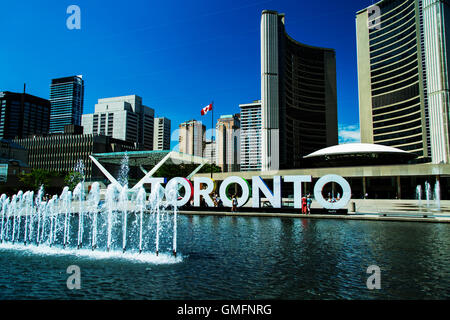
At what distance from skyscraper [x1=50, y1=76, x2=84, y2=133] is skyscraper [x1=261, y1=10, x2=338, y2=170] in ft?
466

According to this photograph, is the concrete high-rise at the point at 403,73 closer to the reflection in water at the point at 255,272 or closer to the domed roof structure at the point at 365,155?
the domed roof structure at the point at 365,155

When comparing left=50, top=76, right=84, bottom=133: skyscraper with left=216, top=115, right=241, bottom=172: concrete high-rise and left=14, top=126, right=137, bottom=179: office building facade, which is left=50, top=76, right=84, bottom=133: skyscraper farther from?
left=216, top=115, right=241, bottom=172: concrete high-rise

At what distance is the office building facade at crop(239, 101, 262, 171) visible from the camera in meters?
178

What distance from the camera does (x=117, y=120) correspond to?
16362cm

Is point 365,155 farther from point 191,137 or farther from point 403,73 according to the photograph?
point 191,137

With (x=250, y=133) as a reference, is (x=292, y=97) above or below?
below

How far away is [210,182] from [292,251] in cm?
1793

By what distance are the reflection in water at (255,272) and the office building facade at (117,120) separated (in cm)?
15340

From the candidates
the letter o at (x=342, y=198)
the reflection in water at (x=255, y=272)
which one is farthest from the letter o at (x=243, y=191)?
the reflection in water at (x=255, y=272)

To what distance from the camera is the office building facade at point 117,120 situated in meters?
163

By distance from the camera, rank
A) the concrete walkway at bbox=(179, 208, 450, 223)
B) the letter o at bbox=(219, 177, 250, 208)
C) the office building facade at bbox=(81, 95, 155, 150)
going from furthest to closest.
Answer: the office building facade at bbox=(81, 95, 155, 150) < the letter o at bbox=(219, 177, 250, 208) < the concrete walkway at bbox=(179, 208, 450, 223)

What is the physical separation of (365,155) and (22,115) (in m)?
178
